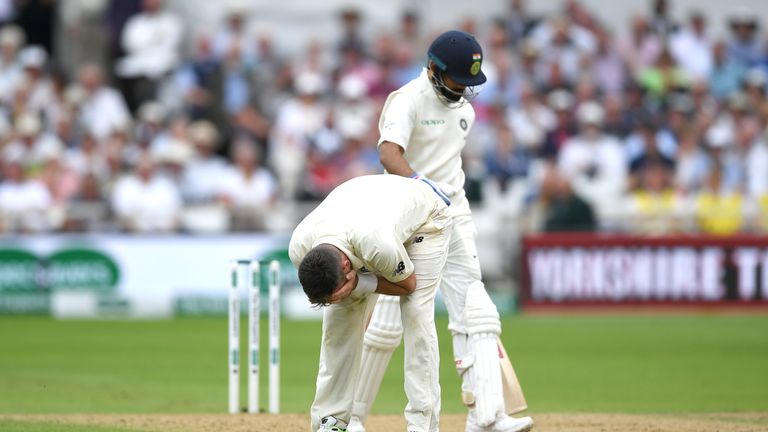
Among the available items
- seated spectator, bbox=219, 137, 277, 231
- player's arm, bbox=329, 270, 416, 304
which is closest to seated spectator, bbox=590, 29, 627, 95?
seated spectator, bbox=219, 137, 277, 231

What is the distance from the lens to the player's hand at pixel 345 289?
19.9 ft

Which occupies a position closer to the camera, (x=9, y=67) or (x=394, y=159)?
(x=394, y=159)

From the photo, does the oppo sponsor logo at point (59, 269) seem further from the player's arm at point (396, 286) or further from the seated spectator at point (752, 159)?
the player's arm at point (396, 286)

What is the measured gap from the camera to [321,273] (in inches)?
235

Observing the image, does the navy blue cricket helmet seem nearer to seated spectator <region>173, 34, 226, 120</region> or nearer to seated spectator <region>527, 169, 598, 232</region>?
seated spectator <region>527, 169, 598, 232</region>

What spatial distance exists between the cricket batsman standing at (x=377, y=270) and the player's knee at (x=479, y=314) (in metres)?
0.62

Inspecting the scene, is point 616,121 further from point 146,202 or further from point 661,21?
point 146,202

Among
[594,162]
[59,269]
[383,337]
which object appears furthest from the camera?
[594,162]

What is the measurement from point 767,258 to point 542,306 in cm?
299

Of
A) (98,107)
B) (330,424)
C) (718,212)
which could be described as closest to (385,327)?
(330,424)

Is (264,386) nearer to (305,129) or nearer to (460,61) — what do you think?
(460,61)

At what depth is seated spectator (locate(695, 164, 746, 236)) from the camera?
16812mm

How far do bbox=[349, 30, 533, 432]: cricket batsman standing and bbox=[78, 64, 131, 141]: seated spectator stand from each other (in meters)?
11.5

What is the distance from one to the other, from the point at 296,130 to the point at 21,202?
3.86 m
